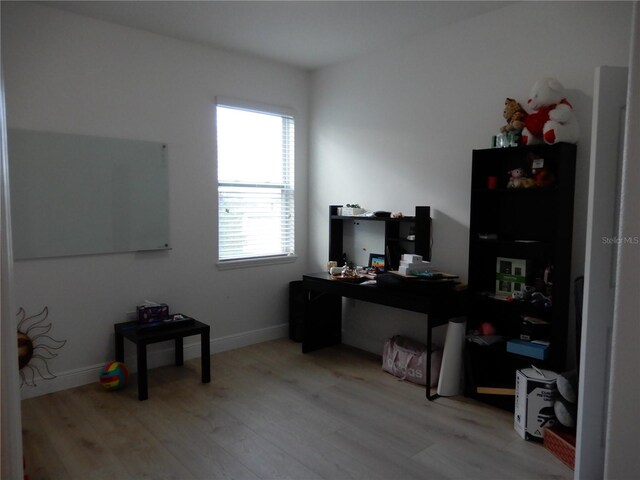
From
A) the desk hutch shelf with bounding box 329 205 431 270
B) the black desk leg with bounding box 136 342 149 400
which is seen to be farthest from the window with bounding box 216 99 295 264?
the black desk leg with bounding box 136 342 149 400

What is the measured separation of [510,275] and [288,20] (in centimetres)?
241

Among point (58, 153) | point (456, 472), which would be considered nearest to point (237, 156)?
point (58, 153)

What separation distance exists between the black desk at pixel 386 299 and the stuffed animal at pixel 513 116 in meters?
1.11

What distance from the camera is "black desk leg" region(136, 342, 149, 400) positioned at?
3.08 m

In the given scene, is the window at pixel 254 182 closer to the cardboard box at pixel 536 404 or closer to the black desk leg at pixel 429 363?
the black desk leg at pixel 429 363

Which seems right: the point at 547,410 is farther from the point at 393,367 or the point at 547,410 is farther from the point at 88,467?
the point at 88,467

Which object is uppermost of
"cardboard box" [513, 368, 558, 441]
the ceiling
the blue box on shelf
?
the ceiling

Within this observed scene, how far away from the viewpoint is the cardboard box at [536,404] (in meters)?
2.55

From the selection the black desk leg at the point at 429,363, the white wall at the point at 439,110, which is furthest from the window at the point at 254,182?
the black desk leg at the point at 429,363

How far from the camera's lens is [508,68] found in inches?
123

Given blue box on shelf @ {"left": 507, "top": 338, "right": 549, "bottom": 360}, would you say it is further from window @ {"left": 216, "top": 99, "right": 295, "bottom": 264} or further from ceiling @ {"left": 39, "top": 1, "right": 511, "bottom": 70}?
window @ {"left": 216, "top": 99, "right": 295, "bottom": 264}

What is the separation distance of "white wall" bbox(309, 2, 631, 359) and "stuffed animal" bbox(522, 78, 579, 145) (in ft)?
0.43

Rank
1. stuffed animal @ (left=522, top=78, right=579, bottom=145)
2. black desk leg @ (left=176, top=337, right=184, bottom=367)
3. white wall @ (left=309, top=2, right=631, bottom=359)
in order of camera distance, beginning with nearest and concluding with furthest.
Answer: stuffed animal @ (left=522, top=78, right=579, bottom=145)
white wall @ (left=309, top=2, right=631, bottom=359)
black desk leg @ (left=176, top=337, right=184, bottom=367)

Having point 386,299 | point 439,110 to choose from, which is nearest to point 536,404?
point 386,299
